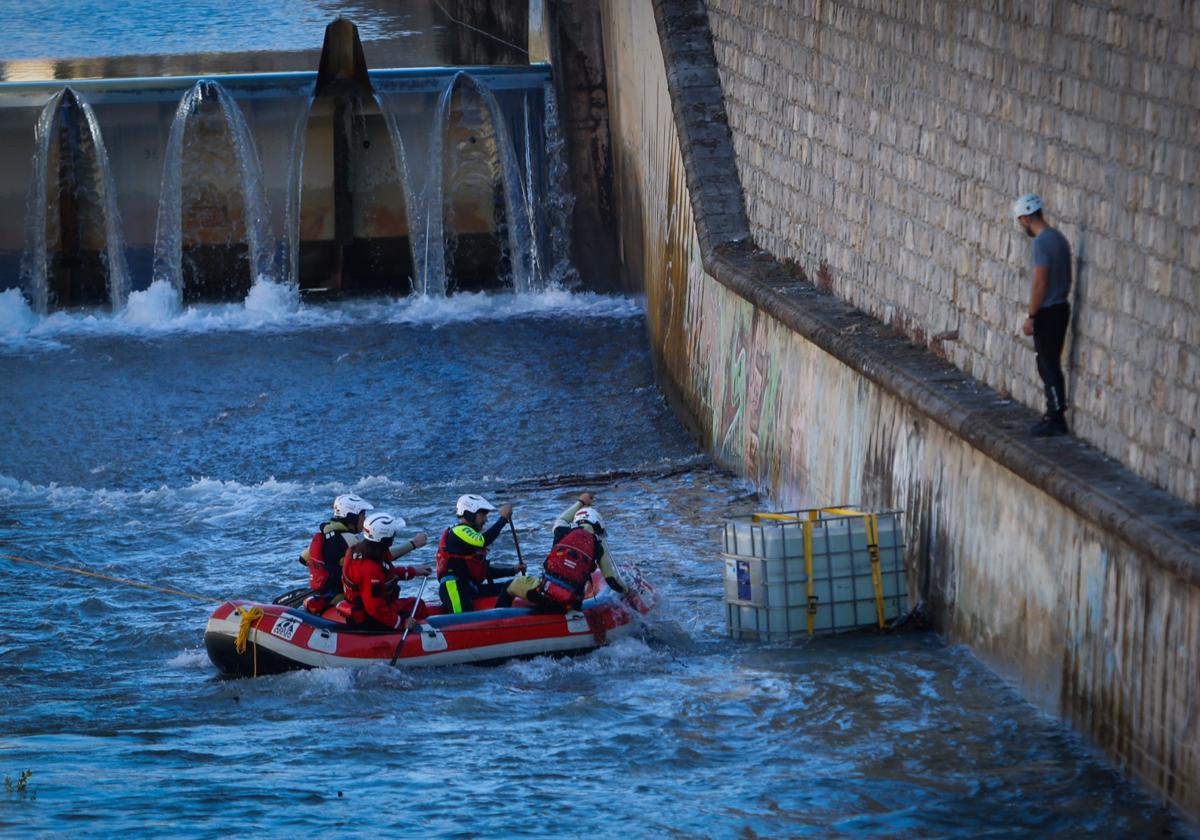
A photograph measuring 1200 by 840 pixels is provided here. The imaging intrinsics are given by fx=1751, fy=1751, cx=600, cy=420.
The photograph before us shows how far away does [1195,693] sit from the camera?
7949 mm

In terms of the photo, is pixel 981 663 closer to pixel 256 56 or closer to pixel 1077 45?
pixel 1077 45

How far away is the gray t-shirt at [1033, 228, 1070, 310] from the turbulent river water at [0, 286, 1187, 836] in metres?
2.30

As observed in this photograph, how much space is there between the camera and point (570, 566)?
11.9m

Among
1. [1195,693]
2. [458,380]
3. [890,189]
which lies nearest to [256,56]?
[458,380]

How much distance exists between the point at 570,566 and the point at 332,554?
1666mm

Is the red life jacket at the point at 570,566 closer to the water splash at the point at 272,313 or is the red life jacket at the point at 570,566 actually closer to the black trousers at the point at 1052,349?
the black trousers at the point at 1052,349

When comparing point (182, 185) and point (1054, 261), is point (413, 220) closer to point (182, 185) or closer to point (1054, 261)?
point (182, 185)

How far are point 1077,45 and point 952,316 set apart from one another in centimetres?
255

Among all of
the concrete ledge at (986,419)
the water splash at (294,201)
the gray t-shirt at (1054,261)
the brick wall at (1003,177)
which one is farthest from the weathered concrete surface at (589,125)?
the gray t-shirt at (1054,261)

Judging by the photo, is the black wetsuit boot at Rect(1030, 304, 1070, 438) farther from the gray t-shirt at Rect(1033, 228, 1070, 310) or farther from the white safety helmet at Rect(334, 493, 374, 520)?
the white safety helmet at Rect(334, 493, 374, 520)

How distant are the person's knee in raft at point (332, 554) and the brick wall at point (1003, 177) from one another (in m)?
4.16

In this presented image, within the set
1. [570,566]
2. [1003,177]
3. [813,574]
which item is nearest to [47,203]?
[570,566]

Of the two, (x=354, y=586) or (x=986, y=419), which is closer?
(x=986, y=419)

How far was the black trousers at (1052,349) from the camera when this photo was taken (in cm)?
971
